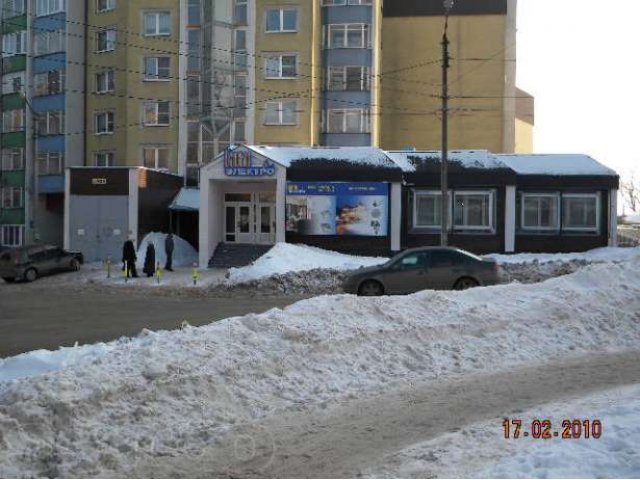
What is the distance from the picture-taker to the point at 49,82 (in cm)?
5025

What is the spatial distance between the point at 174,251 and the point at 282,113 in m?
13.2

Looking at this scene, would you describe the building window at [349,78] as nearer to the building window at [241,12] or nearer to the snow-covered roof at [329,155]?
the building window at [241,12]

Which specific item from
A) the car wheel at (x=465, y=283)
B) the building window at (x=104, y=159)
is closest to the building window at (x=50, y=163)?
the building window at (x=104, y=159)

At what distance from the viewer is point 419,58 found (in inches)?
2228

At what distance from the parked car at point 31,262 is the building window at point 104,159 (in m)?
16.7

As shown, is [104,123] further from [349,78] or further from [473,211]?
[473,211]

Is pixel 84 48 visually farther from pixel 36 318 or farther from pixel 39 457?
pixel 39 457

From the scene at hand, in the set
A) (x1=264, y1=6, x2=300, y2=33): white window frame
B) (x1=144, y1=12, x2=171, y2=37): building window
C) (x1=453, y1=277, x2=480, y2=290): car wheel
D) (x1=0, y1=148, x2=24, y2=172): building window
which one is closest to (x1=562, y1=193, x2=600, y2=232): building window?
(x1=453, y1=277, x2=480, y2=290): car wheel

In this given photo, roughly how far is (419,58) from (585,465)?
5381cm

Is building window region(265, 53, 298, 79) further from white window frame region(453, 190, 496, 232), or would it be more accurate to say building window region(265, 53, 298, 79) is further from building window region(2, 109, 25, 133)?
building window region(2, 109, 25, 133)

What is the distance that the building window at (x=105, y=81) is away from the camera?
4897 centimetres

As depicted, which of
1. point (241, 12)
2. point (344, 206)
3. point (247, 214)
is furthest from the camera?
point (241, 12)

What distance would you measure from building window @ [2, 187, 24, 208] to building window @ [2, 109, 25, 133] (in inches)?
173

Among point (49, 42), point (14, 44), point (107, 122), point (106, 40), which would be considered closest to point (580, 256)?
point (107, 122)
